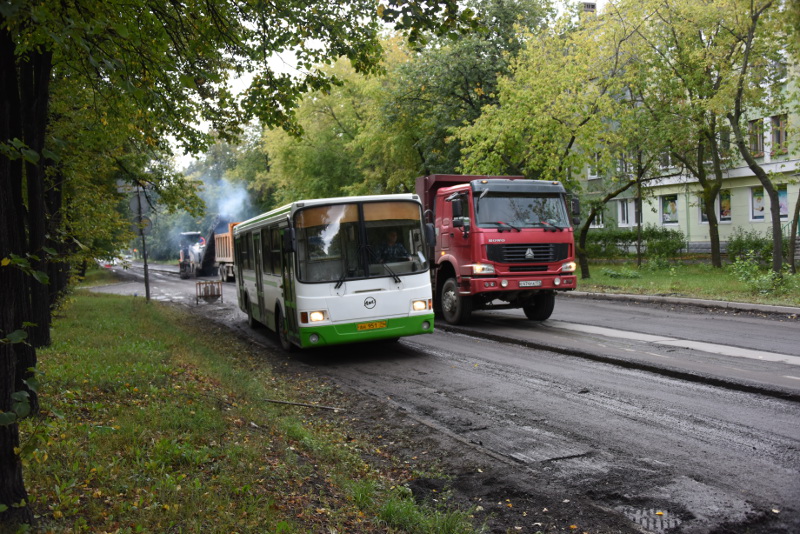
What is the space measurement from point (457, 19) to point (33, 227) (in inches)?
246

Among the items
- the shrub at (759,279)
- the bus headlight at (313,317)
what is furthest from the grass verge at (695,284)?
the bus headlight at (313,317)

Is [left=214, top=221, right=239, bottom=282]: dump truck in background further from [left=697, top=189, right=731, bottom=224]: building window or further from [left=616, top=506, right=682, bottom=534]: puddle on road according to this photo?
[left=616, top=506, right=682, bottom=534]: puddle on road

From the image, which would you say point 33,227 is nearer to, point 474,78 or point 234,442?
point 234,442

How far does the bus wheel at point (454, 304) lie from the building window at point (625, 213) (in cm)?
3333

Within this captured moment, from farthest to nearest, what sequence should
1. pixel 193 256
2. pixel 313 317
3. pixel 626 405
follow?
pixel 193 256 < pixel 313 317 < pixel 626 405

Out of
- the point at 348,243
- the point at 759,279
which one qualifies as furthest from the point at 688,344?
the point at 759,279

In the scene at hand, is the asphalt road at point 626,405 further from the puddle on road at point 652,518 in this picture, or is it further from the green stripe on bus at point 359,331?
the green stripe on bus at point 359,331

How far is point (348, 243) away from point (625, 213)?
39294mm

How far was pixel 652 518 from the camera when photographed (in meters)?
4.61

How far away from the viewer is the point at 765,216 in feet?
121

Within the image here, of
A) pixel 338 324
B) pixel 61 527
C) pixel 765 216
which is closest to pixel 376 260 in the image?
pixel 338 324

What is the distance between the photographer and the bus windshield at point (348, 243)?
36.7ft

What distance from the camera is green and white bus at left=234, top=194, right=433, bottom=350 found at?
1109cm

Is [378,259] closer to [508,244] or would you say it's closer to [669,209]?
[508,244]
